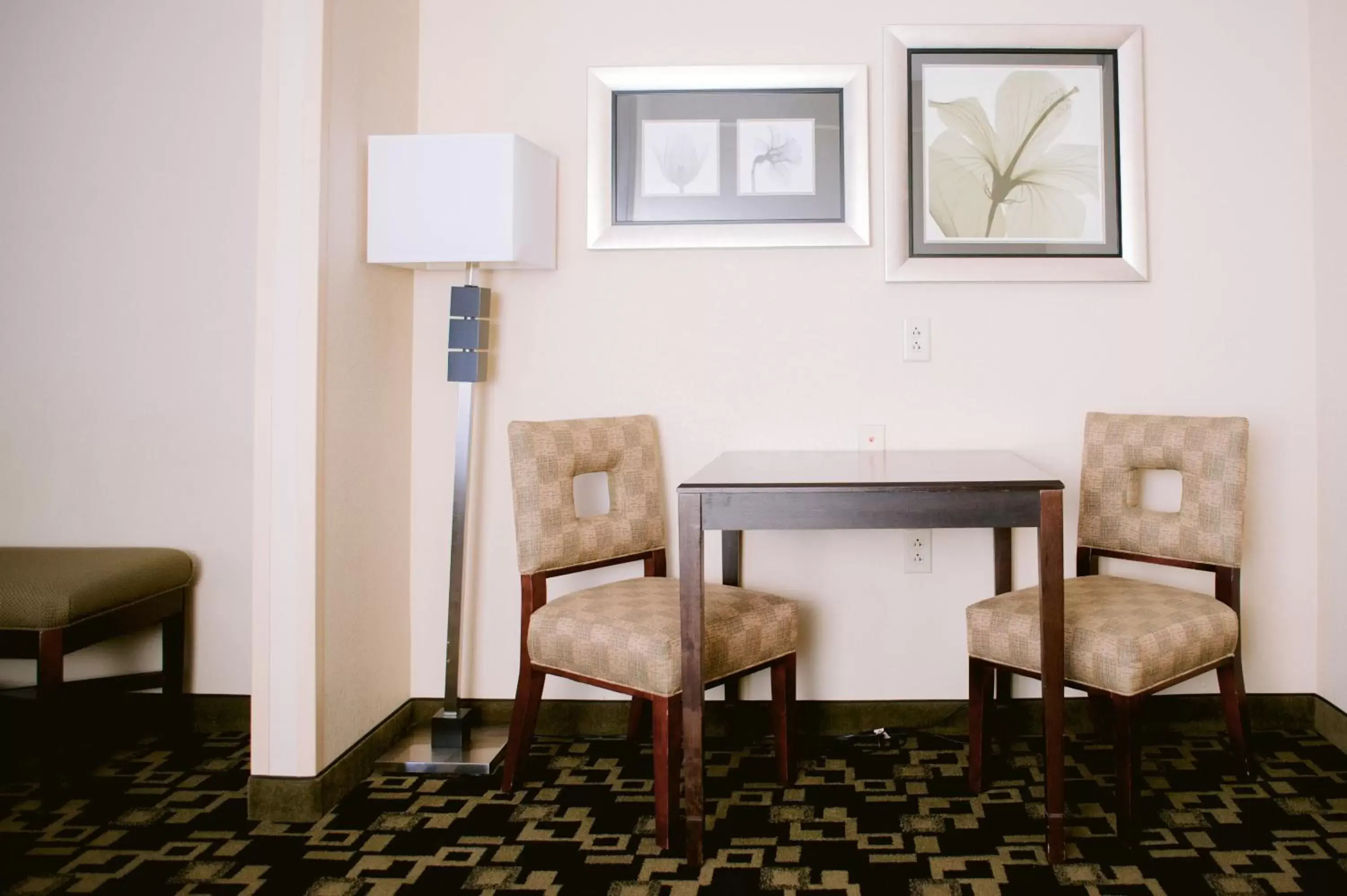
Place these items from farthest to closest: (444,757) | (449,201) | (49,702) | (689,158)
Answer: (689,158)
(444,757)
(449,201)
(49,702)

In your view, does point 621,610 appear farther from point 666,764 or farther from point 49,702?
point 49,702

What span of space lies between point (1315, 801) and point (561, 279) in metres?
2.37

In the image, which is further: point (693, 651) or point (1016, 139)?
point (1016, 139)

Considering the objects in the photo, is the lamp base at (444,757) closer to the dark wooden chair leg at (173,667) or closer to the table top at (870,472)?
the dark wooden chair leg at (173,667)

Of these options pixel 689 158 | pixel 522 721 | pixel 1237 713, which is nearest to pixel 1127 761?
pixel 1237 713

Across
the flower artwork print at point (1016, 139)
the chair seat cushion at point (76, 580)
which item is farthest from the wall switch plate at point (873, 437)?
the chair seat cushion at point (76, 580)

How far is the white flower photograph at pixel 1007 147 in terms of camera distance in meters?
2.74

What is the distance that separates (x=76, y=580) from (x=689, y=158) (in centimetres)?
201

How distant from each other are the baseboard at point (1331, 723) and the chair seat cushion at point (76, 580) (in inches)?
129

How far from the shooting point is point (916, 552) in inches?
108

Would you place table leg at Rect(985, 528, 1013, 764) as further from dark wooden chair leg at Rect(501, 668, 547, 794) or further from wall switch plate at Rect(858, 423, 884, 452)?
dark wooden chair leg at Rect(501, 668, 547, 794)

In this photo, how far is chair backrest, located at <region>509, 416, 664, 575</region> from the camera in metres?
2.39

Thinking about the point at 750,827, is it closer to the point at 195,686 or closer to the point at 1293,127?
the point at 195,686

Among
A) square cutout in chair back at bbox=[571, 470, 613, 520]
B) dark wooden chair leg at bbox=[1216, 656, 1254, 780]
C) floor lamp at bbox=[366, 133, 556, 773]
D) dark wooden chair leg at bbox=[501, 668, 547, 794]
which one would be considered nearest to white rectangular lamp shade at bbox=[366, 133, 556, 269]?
floor lamp at bbox=[366, 133, 556, 773]
